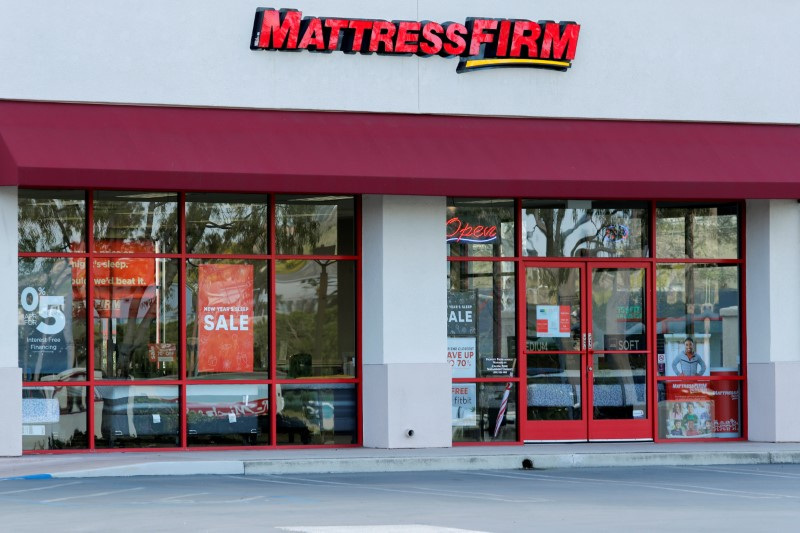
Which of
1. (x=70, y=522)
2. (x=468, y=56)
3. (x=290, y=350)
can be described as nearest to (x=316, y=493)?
(x=70, y=522)

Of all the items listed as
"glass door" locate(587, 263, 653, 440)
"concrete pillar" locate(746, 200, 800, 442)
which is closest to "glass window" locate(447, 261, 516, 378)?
"glass door" locate(587, 263, 653, 440)

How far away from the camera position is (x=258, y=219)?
62.9 feet

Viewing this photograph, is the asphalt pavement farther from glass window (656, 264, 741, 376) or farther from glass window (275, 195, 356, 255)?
glass window (275, 195, 356, 255)

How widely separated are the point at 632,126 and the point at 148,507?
967cm

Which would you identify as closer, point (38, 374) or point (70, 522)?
point (70, 522)

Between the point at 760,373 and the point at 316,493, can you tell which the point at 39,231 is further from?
the point at 760,373

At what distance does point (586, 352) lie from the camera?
65.9ft

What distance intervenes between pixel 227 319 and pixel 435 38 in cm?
469

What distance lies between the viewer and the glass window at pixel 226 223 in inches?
744

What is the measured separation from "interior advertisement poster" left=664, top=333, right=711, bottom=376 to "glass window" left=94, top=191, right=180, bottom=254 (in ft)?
23.9

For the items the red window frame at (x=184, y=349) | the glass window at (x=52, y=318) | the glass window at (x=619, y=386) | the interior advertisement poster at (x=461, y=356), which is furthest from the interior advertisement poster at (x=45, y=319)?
the glass window at (x=619, y=386)

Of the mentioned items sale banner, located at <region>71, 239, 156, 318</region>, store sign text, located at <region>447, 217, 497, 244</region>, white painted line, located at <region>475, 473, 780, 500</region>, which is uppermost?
Result: store sign text, located at <region>447, 217, 497, 244</region>

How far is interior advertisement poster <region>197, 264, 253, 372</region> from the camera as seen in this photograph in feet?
62.0

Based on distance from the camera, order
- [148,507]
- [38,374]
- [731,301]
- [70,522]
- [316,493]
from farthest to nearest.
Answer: [731,301] → [38,374] → [316,493] → [148,507] → [70,522]
